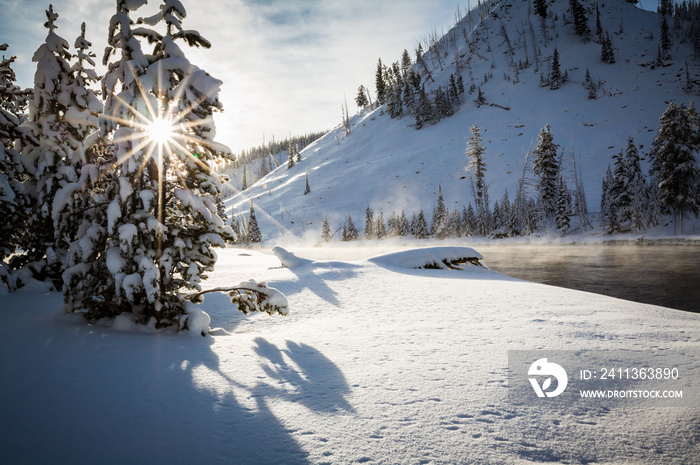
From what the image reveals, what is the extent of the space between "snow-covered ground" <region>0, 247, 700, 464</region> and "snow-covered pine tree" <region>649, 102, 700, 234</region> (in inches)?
1483

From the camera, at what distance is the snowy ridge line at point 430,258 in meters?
14.7

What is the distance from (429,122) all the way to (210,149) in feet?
338

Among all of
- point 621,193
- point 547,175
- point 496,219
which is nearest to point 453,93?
point 547,175

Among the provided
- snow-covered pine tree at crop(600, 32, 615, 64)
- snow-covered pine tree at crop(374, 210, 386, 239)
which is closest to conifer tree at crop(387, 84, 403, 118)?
snow-covered pine tree at crop(600, 32, 615, 64)

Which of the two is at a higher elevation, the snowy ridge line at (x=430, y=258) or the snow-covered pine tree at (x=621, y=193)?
the snow-covered pine tree at (x=621, y=193)

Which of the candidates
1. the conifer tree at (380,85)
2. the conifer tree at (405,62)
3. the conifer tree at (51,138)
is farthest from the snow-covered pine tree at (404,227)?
the conifer tree at (405,62)

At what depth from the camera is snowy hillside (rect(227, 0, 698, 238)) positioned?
6806cm

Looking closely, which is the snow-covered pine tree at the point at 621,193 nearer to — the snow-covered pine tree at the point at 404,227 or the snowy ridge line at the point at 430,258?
the snow-covered pine tree at the point at 404,227

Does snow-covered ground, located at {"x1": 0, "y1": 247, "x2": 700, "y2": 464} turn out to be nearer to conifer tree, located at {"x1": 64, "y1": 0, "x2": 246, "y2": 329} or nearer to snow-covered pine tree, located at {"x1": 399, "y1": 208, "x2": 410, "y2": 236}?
conifer tree, located at {"x1": 64, "y1": 0, "x2": 246, "y2": 329}

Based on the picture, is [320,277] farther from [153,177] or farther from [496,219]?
[496,219]

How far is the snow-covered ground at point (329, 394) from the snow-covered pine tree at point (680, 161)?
37.7 m

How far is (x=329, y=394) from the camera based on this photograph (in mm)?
3229

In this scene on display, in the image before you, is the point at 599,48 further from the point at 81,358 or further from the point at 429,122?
the point at 81,358

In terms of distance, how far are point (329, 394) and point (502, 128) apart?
93445mm
